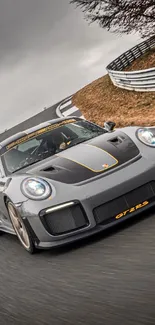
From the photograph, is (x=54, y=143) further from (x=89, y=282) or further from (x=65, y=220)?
(x=89, y=282)

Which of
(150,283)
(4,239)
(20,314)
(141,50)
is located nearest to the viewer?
(150,283)

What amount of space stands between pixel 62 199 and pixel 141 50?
96.0 feet

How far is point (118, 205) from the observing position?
197 inches

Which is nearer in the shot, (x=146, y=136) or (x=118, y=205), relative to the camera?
(x=118, y=205)

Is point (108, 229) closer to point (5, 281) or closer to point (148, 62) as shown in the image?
point (5, 281)

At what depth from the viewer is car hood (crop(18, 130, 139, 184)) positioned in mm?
5227

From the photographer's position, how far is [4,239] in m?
6.98

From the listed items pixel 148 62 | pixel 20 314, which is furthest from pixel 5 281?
pixel 148 62

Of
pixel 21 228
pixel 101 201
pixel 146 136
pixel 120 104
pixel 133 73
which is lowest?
pixel 120 104

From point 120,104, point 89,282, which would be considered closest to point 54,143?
point 89,282

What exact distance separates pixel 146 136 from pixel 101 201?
1.18m

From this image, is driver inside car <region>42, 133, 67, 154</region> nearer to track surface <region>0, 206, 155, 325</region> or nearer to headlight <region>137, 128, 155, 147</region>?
headlight <region>137, 128, 155, 147</region>

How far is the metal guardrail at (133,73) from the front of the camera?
18.9m

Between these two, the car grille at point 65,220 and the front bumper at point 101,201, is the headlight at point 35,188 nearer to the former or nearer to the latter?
the front bumper at point 101,201
